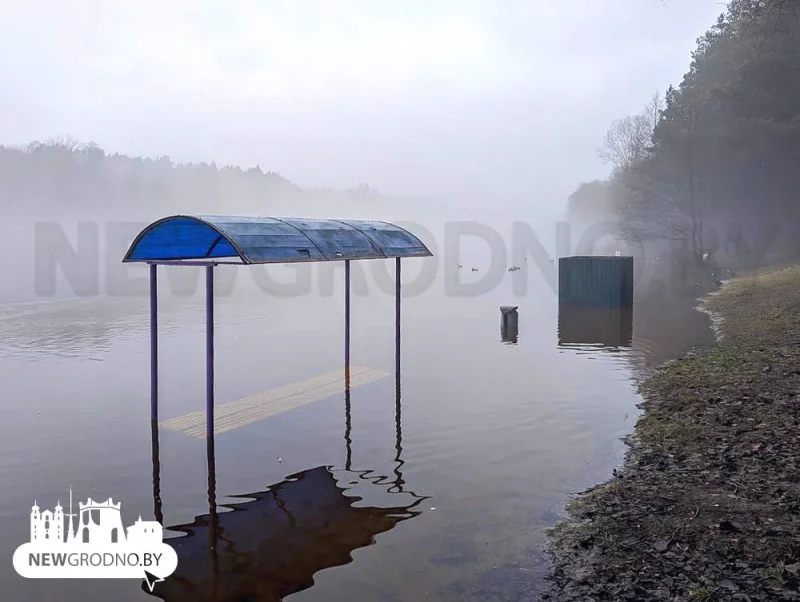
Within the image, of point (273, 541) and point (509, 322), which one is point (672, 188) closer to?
point (509, 322)

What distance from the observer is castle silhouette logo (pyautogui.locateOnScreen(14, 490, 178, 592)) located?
7.29 m

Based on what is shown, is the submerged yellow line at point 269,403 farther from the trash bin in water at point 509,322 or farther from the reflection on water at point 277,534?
the trash bin in water at point 509,322

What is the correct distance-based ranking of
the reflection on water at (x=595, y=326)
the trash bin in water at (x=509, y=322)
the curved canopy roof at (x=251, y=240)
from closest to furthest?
the curved canopy roof at (x=251, y=240) → the reflection on water at (x=595, y=326) → the trash bin in water at (x=509, y=322)

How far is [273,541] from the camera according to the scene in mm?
7926

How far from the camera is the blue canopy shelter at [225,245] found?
10.8 m

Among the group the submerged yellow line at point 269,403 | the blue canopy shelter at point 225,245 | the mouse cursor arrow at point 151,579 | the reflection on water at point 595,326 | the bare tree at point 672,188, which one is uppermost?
the bare tree at point 672,188

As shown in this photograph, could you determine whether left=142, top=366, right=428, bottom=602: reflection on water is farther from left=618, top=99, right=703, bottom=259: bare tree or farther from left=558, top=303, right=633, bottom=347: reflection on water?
left=618, top=99, right=703, bottom=259: bare tree

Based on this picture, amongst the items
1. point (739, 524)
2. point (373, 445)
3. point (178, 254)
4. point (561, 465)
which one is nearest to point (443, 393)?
point (373, 445)

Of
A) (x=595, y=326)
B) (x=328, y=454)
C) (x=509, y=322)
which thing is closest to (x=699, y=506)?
(x=328, y=454)

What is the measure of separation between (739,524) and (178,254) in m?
10.2

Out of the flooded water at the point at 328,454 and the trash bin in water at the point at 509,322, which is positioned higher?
the trash bin in water at the point at 509,322

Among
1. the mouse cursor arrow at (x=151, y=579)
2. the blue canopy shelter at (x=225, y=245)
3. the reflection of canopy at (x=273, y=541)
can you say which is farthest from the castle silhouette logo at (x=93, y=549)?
the blue canopy shelter at (x=225, y=245)

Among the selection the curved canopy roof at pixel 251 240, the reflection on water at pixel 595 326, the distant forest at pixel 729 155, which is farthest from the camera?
the distant forest at pixel 729 155

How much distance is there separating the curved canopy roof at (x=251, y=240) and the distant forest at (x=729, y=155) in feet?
128
